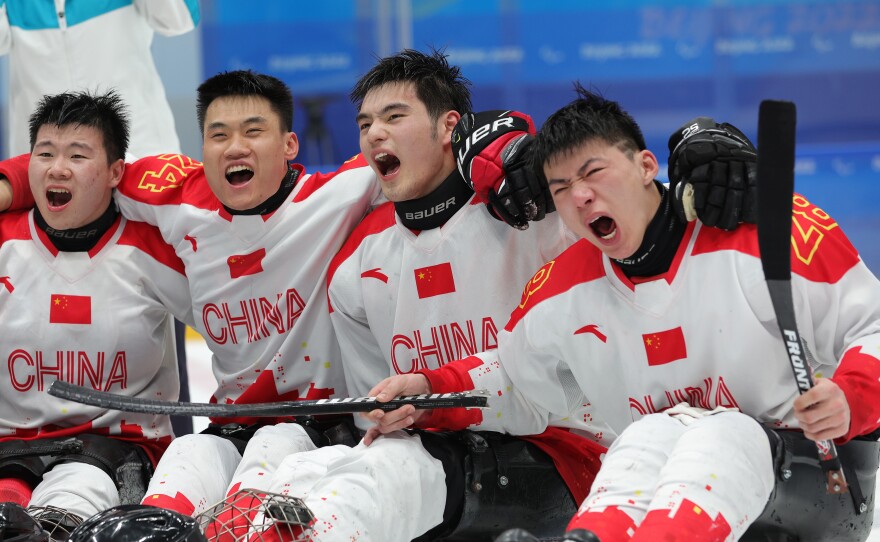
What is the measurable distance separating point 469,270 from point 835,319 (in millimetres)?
786

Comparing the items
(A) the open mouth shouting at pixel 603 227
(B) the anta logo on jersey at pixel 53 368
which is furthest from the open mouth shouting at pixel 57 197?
(A) the open mouth shouting at pixel 603 227

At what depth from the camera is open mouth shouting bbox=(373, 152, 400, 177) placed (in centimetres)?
249

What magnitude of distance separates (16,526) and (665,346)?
3.66 feet

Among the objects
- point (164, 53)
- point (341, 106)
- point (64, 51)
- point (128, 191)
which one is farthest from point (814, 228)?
point (341, 106)

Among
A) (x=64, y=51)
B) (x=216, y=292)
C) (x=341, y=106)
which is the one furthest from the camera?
(x=341, y=106)

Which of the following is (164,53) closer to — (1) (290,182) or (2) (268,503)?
(1) (290,182)

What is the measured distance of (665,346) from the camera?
2049 mm

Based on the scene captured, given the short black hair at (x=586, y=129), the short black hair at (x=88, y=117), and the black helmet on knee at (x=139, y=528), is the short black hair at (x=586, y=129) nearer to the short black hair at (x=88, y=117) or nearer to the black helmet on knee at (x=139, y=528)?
the black helmet on knee at (x=139, y=528)

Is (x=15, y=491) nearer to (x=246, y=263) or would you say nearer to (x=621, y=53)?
(x=246, y=263)

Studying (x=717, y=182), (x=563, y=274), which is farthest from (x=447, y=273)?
(x=717, y=182)

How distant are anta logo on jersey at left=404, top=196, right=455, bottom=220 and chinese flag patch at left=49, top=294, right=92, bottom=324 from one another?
2.57 feet

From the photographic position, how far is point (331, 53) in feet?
24.5

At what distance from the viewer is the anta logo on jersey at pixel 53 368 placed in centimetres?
266

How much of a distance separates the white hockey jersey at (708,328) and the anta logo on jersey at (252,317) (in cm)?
65
